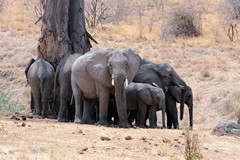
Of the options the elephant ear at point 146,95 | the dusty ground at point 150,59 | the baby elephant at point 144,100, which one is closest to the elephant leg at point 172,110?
the dusty ground at point 150,59

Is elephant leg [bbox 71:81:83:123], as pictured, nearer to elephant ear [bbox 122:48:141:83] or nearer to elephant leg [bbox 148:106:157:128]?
elephant ear [bbox 122:48:141:83]

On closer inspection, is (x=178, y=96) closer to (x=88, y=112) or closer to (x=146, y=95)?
(x=146, y=95)

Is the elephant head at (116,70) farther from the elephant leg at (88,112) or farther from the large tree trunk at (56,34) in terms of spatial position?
the large tree trunk at (56,34)

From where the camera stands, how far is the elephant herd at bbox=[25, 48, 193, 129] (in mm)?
13594

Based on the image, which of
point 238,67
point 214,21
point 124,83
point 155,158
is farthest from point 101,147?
point 214,21

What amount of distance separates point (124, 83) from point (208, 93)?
31.5ft

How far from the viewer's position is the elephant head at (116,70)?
13117 mm

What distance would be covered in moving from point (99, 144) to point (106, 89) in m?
3.81

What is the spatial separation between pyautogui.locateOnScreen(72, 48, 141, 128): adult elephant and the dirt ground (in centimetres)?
126

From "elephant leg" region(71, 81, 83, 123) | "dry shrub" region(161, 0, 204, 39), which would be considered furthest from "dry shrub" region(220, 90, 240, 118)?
"dry shrub" region(161, 0, 204, 39)

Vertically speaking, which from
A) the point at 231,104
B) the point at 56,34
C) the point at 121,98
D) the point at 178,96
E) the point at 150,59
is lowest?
the point at 231,104

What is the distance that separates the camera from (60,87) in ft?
51.3

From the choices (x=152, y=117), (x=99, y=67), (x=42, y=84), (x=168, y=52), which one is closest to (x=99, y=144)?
(x=99, y=67)

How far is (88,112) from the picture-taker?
14562 mm
